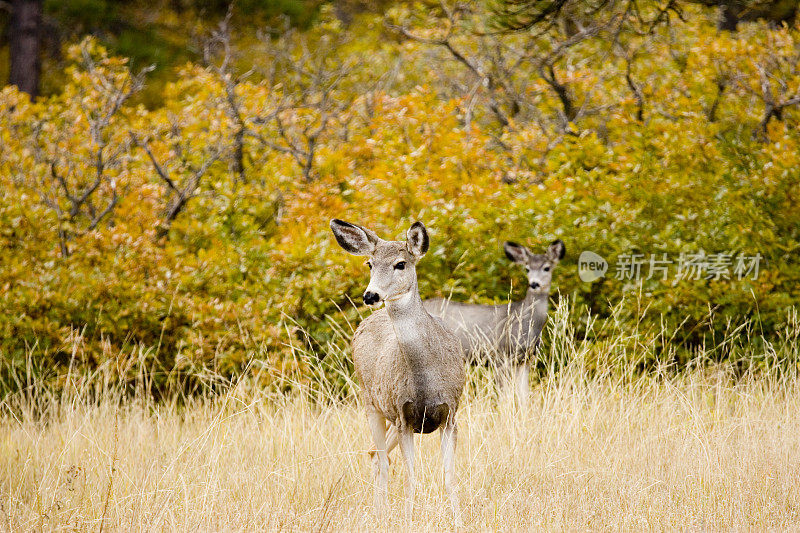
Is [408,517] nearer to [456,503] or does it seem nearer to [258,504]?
[456,503]

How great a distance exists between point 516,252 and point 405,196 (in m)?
1.43

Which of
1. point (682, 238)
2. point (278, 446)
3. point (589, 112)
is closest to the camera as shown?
point (278, 446)

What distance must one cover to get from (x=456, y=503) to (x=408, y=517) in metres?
0.26

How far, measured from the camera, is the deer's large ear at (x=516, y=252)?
25.4 ft

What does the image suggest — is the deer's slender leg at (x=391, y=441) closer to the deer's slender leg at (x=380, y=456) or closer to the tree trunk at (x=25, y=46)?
the deer's slender leg at (x=380, y=456)

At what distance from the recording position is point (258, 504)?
493 cm

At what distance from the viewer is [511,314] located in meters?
7.86

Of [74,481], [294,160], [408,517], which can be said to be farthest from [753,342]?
[294,160]

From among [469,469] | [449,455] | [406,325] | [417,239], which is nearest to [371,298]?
[406,325]

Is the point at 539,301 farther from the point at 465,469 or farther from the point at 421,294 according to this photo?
the point at 465,469

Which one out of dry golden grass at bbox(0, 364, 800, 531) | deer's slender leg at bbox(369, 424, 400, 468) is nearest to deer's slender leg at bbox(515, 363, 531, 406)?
dry golden grass at bbox(0, 364, 800, 531)

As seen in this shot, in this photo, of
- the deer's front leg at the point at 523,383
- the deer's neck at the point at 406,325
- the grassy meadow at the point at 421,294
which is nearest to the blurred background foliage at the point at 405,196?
the grassy meadow at the point at 421,294

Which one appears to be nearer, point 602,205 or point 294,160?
point 602,205

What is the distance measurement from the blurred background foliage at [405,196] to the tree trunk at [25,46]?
460cm
